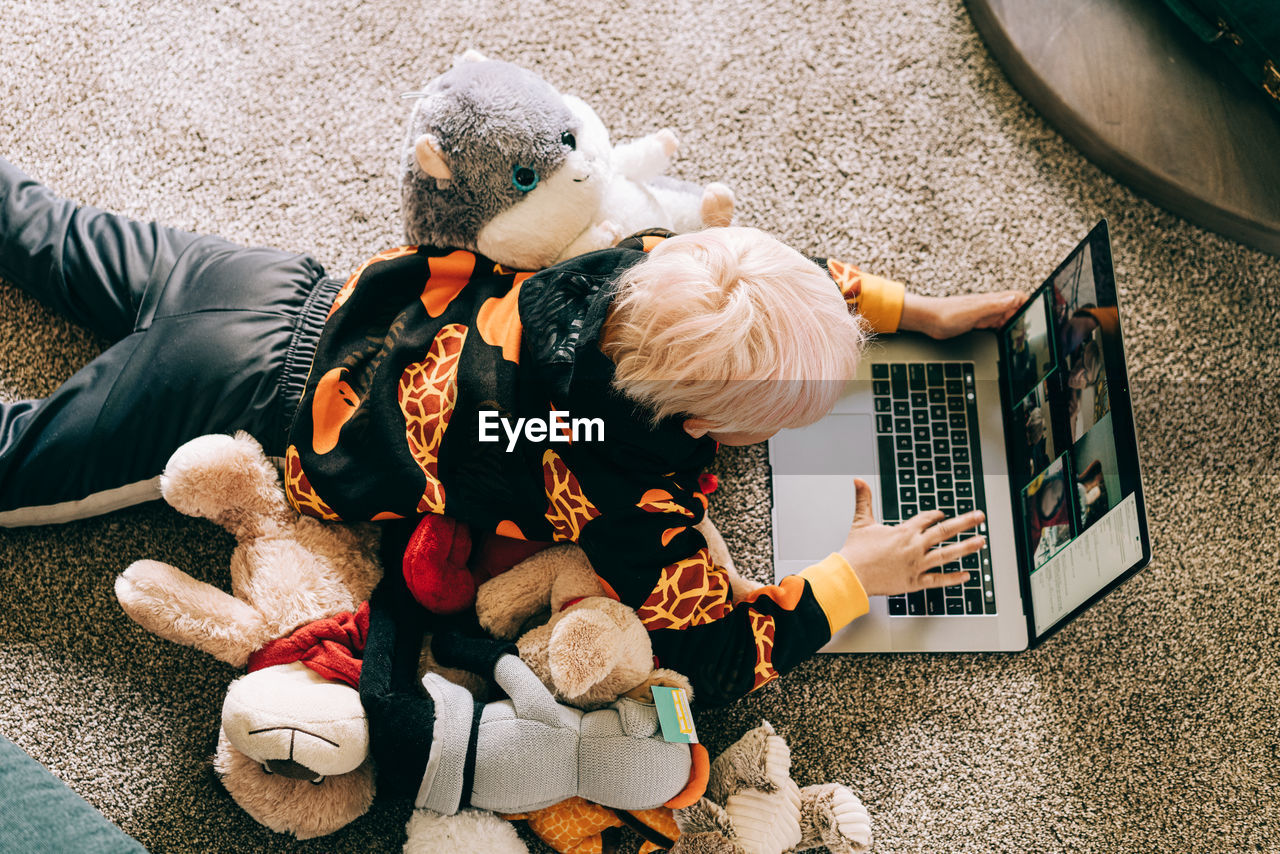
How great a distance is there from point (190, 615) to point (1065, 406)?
886 mm

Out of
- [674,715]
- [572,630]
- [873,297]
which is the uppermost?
[873,297]

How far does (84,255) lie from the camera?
86 centimetres

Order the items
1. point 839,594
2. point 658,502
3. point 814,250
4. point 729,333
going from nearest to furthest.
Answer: point 729,333 → point 658,502 → point 839,594 → point 814,250

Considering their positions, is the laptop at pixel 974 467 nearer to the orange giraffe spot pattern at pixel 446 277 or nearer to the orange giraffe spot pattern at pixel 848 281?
the orange giraffe spot pattern at pixel 848 281

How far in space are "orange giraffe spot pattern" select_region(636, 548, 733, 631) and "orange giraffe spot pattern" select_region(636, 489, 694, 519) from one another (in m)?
0.07

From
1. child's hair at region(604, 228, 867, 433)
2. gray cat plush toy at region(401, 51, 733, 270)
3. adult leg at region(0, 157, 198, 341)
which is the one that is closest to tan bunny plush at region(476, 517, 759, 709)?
child's hair at region(604, 228, 867, 433)

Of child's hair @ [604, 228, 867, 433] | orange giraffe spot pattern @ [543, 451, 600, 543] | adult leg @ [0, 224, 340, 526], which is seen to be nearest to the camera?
child's hair @ [604, 228, 867, 433]

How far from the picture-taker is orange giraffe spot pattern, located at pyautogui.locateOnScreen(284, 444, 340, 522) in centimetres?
77

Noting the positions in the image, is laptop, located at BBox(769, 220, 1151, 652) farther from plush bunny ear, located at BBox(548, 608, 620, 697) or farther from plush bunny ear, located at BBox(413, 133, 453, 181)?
plush bunny ear, located at BBox(413, 133, 453, 181)

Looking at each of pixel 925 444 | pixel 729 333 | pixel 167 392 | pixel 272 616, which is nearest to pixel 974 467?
pixel 925 444

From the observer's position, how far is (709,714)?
2.91 ft

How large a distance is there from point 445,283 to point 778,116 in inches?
20.2

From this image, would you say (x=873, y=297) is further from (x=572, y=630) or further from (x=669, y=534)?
(x=572, y=630)

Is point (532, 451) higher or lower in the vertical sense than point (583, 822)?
higher
